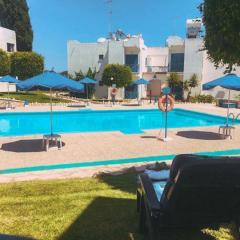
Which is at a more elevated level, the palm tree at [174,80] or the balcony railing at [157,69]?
the balcony railing at [157,69]

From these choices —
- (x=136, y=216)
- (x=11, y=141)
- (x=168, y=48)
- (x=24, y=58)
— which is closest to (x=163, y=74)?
(x=168, y=48)

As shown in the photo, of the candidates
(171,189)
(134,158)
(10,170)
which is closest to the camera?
(171,189)

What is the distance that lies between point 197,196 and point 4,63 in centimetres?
3411

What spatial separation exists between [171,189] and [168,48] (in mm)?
37494

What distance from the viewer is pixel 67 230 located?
4328 mm

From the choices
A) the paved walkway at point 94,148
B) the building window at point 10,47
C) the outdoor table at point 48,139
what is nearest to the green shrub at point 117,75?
the building window at point 10,47

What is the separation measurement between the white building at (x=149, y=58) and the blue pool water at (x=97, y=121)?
11.9m

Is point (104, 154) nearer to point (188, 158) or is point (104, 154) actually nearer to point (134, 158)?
point (134, 158)

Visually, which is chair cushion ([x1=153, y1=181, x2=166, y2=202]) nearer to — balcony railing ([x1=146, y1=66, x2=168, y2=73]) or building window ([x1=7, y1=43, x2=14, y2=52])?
balcony railing ([x1=146, y1=66, x2=168, y2=73])

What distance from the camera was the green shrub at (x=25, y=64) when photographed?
1398 inches

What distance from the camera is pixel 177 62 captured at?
38656 mm

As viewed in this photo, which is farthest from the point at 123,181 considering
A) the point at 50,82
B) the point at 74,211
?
the point at 50,82

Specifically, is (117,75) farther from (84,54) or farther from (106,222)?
(106,222)

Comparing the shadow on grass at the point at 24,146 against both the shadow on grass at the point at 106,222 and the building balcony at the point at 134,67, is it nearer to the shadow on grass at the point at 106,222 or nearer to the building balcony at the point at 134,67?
the shadow on grass at the point at 106,222
